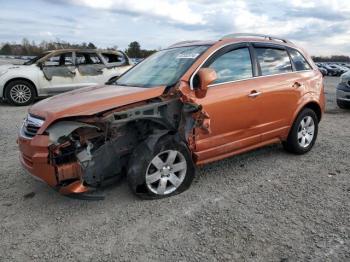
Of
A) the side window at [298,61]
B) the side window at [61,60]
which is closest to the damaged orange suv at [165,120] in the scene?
the side window at [298,61]

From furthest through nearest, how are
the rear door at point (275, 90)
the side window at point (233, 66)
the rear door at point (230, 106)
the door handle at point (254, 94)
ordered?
1. the rear door at point (275, 90)
2. the door handle at point (254, 94)
3. the side window at point (233, 66)
4. the rear door at point (230, 106)

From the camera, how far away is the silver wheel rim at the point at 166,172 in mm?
3762

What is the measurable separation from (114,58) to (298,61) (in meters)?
Result: 7.37

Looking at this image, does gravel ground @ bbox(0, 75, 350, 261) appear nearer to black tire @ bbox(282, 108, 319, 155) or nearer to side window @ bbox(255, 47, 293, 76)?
black tire @ bbox(282, 108, 319, 155)

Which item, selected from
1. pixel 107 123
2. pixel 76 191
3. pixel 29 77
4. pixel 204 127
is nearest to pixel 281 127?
pixel 204 127

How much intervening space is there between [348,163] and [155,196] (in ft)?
9.76

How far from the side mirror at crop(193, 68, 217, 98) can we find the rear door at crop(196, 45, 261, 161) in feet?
0.30

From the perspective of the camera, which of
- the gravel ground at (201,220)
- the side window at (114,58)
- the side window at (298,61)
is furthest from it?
the side window at (114,58)

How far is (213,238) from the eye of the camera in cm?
313

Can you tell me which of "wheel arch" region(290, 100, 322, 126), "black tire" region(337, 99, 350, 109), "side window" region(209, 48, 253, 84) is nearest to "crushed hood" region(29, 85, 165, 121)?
"side window" region(209, 48, 253, 84)

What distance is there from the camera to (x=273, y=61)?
16.2 feet

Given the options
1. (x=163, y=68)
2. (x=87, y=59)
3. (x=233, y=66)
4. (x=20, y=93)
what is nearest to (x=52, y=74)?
(x=20, y=93)

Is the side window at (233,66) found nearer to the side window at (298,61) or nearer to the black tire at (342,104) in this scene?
the side window at (298,61)

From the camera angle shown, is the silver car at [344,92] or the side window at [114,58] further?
the side window at [114,58]
